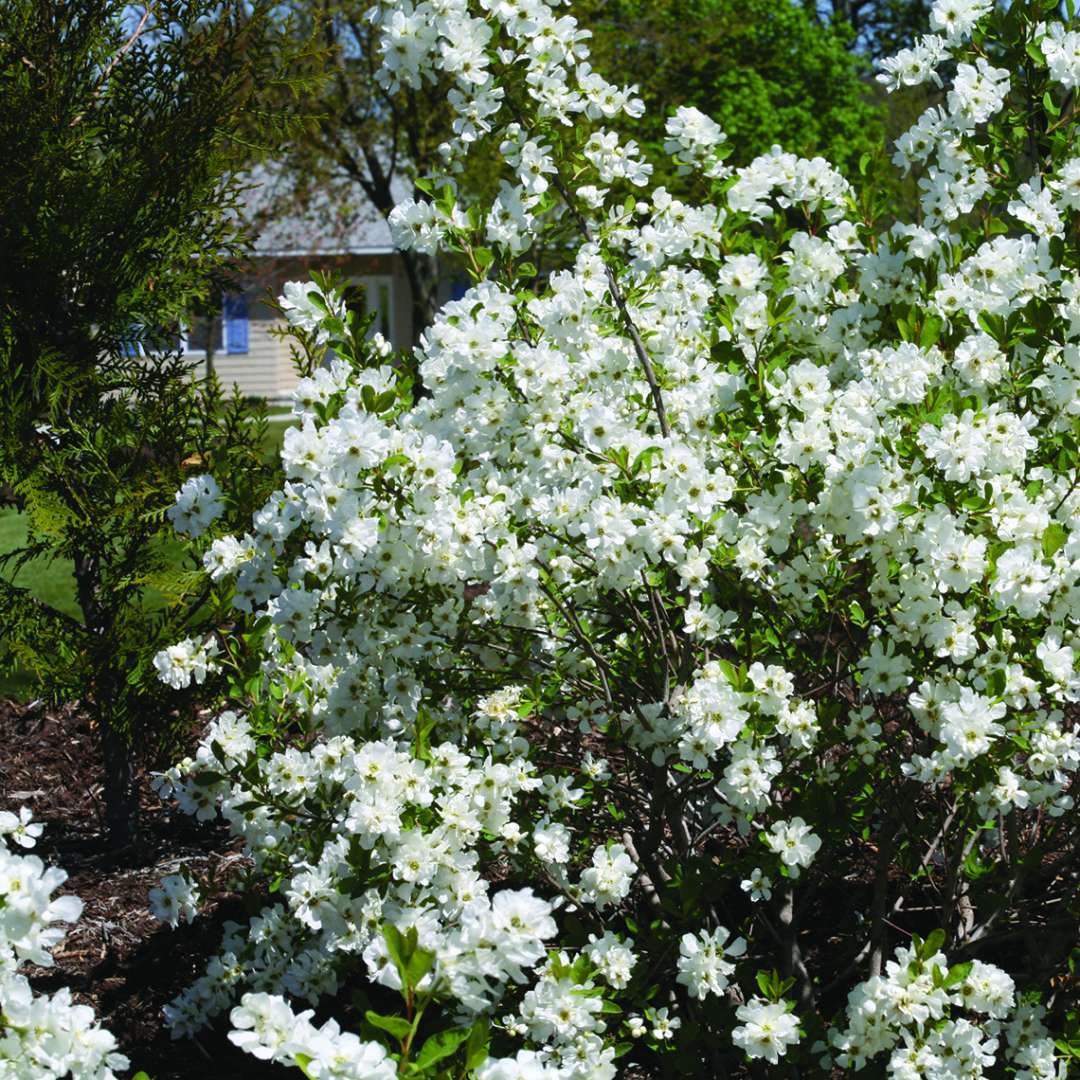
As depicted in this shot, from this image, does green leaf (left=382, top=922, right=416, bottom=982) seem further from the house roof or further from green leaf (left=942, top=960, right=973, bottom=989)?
the house roof

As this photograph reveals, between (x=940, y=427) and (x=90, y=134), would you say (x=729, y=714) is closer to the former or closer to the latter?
(x=940, y=427)

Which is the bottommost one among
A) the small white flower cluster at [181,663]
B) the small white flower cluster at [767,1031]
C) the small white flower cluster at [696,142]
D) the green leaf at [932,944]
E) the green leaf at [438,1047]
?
the small white flower cluster at [767,1031]

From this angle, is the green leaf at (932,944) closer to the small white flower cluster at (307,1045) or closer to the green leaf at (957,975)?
the green leaf at (957,975)

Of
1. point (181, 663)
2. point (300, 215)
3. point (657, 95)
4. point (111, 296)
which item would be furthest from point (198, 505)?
point (657, 95)

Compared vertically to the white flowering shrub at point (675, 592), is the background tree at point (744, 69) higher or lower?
higher

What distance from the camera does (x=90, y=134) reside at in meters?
4.23

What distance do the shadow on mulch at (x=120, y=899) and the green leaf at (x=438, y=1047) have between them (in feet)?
4.83

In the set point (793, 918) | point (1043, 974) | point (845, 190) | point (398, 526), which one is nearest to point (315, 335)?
point (398, 526)

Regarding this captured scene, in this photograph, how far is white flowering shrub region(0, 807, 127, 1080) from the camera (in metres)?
1.76

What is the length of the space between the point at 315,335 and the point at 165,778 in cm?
114

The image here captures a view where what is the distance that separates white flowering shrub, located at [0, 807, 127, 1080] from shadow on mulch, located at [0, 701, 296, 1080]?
137cm

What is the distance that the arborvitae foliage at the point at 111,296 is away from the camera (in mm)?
3998

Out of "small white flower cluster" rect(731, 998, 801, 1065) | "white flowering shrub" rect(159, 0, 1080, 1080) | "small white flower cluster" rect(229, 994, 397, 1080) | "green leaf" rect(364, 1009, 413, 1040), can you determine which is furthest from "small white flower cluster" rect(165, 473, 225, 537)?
"small white flower cluster" rect(731, 998, 801, 1065)

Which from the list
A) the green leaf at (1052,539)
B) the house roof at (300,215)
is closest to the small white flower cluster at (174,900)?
the green leaf at (1052,539)
